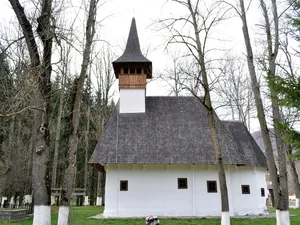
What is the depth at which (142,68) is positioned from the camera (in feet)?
59.0

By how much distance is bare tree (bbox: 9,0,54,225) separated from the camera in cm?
778

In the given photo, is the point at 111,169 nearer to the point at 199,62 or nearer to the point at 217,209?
the point at 217,209

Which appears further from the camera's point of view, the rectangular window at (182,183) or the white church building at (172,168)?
the rectangular window at (182,183)

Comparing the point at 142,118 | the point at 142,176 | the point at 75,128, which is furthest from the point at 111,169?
the point at 75,128

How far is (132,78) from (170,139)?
4.56 metres

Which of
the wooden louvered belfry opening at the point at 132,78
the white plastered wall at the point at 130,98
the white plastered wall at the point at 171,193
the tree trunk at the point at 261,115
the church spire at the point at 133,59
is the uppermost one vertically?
the church spire at the point at 133,59

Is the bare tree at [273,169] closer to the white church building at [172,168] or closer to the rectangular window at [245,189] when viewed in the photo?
the white church building at [172,168]

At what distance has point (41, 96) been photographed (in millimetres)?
8281

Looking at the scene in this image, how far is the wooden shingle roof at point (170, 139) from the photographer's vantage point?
1544 cm

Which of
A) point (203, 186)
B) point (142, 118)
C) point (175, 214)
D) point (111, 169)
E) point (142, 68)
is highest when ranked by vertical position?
point (142, 68)

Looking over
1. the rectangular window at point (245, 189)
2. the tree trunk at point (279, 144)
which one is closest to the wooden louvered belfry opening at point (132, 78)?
the rectangular window at point (245, 189)

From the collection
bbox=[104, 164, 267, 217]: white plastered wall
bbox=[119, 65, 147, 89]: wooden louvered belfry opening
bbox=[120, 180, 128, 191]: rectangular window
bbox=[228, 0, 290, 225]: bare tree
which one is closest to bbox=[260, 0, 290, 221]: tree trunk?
bbox=[228, 0, 290, 225]: bare tree

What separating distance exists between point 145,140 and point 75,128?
783 cm

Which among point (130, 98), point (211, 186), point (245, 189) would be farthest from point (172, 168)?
point (130, 98)
